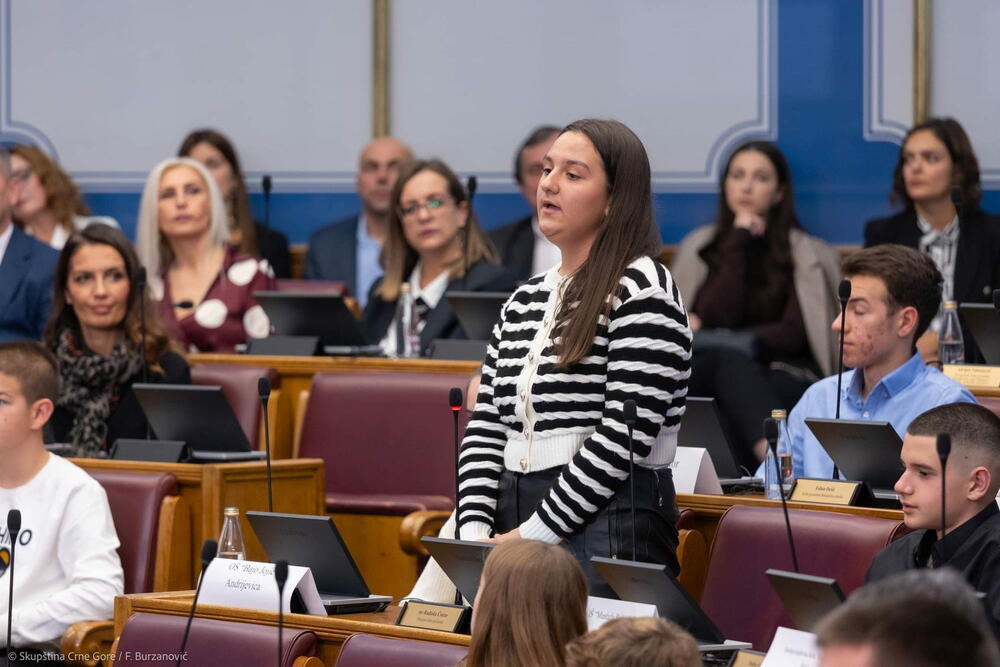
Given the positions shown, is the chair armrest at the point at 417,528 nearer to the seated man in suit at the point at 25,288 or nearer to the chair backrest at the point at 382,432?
the chair backrest at the point at 382,432

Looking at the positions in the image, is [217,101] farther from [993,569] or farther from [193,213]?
[993,569]

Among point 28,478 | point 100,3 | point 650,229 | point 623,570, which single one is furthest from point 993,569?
point 100,3

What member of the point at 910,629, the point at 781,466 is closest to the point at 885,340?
the point at 781,466

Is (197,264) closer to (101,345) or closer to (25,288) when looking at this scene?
(25,288)

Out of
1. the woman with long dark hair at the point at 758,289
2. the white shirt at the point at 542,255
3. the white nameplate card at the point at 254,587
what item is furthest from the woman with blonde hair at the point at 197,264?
the white nameplate card at the point at 254,587

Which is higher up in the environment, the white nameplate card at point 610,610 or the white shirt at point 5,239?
the white shirt at point 5,239

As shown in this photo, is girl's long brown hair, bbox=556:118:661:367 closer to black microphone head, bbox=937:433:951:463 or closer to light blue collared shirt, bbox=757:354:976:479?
black microphone head, bbox=937:433:951:463

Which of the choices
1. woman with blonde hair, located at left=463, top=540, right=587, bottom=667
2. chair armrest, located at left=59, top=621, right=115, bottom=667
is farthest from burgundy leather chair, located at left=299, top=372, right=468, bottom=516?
woman with blonde hair, located at left=463, top=540, right=587, bottom=667

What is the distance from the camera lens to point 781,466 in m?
3.53

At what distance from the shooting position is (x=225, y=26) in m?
7.19

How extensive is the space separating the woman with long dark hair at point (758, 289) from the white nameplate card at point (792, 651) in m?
2.87

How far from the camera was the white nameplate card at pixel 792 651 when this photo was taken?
7.69 ft

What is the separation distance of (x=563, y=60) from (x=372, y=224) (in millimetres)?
1059

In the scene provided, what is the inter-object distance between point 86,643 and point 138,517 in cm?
40
